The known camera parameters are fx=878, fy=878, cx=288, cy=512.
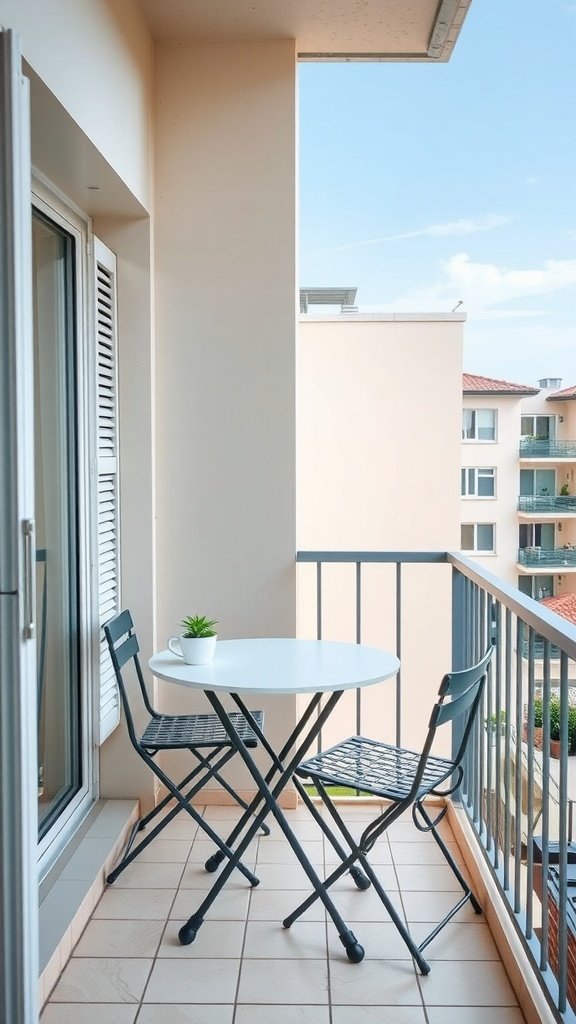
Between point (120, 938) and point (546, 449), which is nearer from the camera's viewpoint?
point (120, 938)

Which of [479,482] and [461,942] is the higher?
[479,482]

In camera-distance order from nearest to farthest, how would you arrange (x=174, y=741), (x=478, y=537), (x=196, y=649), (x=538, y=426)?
(x=196, y=649) → (x=174, y=741) → (x=538, y=426) → (x=478, y=537)

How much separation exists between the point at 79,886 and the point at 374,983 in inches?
36.7

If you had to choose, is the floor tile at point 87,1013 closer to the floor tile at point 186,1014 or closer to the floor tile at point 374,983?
the floor tile at point 186,1014

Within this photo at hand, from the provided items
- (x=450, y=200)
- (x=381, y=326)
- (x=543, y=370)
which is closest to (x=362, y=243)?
(x=450, y=200)

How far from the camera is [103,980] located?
2334 millimetres

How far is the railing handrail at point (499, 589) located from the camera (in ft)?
5.77

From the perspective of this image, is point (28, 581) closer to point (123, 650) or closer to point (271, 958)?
point (123, 650)

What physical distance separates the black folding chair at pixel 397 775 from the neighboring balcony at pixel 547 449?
425 inches

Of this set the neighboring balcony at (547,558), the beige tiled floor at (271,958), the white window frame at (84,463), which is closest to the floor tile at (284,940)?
the beige tiled floor at (271,958)

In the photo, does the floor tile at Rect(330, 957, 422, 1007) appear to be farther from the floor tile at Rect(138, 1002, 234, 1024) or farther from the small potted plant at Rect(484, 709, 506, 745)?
the small potted plant at Rect(484, 709, 506, 745)

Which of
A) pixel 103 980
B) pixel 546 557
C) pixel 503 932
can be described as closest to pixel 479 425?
pixel 546 557

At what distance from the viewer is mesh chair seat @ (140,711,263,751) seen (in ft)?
9.35

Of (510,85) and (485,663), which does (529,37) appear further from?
(485,663)
